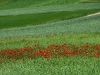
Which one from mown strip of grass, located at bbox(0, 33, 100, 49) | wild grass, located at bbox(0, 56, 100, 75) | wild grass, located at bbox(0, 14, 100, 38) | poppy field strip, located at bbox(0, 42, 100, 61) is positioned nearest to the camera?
wild grass, located at bbox(0, 56, 100, 75)

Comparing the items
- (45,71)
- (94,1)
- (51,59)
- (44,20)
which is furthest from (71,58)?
(94,1)

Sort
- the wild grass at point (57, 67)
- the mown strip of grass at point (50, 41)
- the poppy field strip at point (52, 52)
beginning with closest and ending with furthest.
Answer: the wild grass at point (57, 67) < the poppy field strip at point (52, 52) < the mown strip of grass at point (50, 41)

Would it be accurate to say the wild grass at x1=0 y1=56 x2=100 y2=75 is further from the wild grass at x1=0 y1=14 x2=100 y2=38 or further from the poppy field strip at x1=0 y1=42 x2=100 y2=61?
the wild grass at x1=0 y1=14 x2=100 y2=38

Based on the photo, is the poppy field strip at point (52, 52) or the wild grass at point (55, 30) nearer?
the poppy field strip at point (52, 52)

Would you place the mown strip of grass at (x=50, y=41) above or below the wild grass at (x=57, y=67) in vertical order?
below

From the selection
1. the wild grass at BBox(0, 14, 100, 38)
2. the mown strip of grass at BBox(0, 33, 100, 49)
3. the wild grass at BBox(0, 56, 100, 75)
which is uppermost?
the wild grass at BBox(0, 56, 100, 75)

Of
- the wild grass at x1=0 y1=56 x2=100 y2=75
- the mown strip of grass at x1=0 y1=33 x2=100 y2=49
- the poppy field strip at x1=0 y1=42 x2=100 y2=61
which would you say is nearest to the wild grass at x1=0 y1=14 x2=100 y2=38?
the mown strip of grass at x1=0 y1=33 x2=100 y2=49

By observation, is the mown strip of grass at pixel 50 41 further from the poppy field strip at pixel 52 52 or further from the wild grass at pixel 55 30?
the wild grass at pixel 55 30

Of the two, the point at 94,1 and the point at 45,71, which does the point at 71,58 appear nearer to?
the point at 45,71

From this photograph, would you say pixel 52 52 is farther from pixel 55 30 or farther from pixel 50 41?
pixel 55 30

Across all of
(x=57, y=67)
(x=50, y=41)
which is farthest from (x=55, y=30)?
(x=57, y=67)

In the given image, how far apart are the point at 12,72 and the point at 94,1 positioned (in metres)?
72.4

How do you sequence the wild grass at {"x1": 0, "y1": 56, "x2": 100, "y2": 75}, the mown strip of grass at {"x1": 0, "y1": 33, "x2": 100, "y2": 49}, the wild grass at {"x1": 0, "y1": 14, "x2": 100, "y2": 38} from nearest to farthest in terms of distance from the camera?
the wild grass at {"x1": 0, "y1": 56, "x2": 100, "y2": 75} → the mown strip of grass at {"x1": 0, "y1": 33, "x2": 100, "y2": 49} → the wild grass at {"x1": 0, "y1": 14, "x2": 100, "y2": 38}

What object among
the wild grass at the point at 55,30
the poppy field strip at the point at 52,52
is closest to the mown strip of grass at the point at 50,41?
the poppy field strip at the point at 52,52
